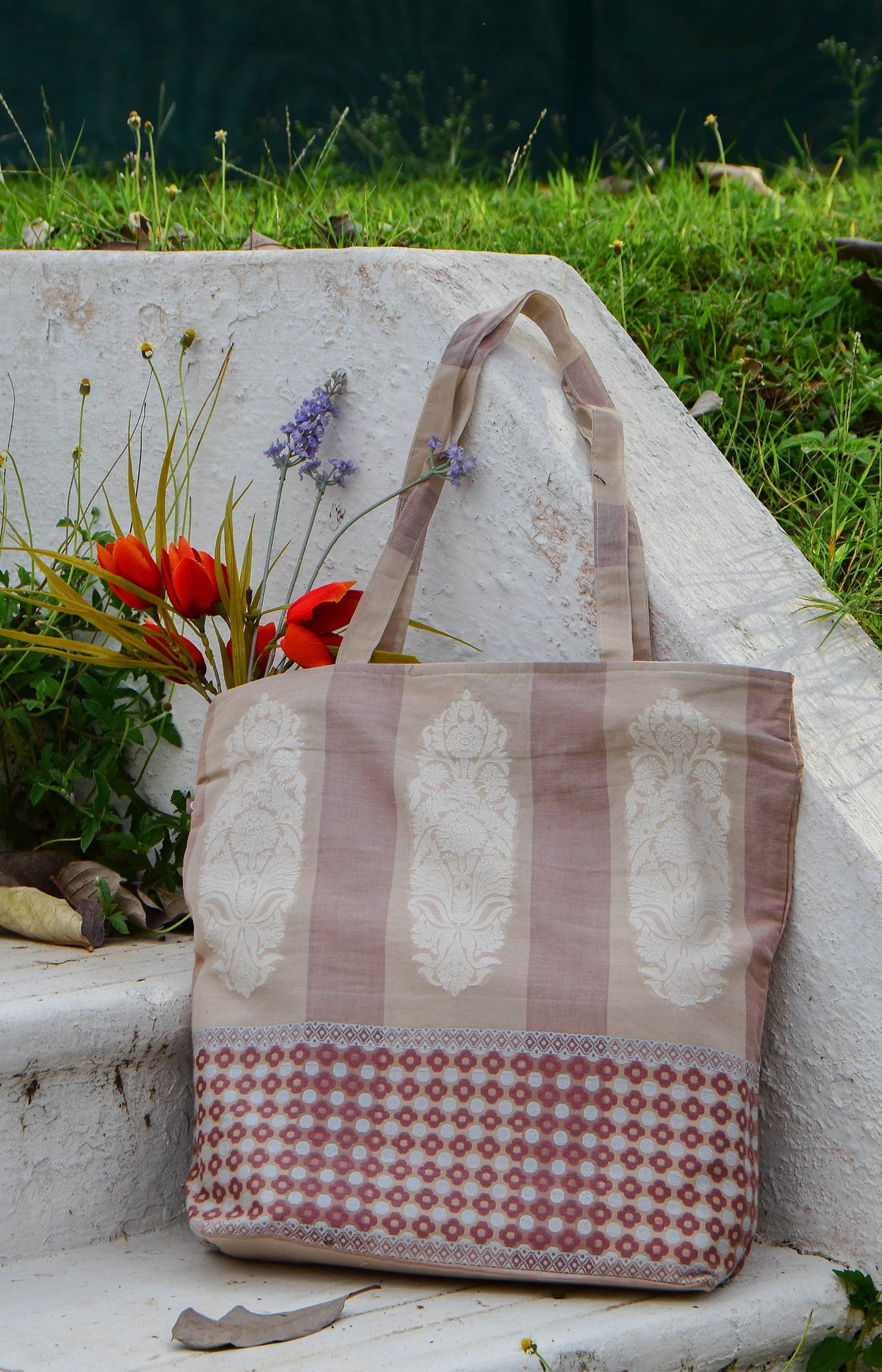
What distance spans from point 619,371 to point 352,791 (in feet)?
2.19

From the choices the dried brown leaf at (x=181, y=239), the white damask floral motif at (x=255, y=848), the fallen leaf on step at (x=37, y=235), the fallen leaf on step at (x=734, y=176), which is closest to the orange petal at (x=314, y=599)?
the white damask floral motif at (x=255, y=848)

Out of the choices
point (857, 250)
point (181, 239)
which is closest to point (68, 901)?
point (181, 239)

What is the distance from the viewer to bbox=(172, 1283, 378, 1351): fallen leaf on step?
947mm

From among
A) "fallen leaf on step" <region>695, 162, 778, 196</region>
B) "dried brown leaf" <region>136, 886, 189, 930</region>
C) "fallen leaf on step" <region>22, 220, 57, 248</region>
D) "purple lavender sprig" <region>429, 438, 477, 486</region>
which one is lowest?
"dried brown leaf" <region>136, 886, 189, 930</region>

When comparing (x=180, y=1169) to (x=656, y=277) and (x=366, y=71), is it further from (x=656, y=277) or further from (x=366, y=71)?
(x=366, y=71)

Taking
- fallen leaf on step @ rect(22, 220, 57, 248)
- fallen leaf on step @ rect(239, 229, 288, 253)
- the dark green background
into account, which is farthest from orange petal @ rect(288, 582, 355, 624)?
the dark green background

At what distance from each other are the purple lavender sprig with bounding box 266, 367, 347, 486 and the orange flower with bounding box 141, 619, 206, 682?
0.23 m

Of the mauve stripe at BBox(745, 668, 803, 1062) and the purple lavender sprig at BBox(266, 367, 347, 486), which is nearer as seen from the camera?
the mauve stripe at BBox(745, 668, 803, 1062)

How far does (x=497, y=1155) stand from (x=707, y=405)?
104 centimetres

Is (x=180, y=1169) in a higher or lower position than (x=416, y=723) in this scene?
lower

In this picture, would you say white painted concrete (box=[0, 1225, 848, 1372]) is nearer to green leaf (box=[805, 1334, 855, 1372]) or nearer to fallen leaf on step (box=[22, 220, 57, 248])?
green leaf (box=[805, 1334, 855, 1372])

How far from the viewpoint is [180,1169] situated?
48.5 inches

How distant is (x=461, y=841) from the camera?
1.12m

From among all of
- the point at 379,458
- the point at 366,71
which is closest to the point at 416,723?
the point at 379,458
